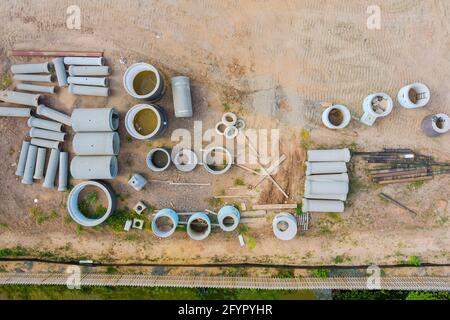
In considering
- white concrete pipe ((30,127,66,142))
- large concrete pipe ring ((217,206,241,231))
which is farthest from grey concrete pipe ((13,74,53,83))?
large concrete pipe ring ((217,206,241,231))

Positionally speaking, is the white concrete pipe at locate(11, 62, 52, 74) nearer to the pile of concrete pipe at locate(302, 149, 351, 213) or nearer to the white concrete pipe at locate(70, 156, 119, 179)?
the white concrete pipe at locate(70, 156, 119, 179)

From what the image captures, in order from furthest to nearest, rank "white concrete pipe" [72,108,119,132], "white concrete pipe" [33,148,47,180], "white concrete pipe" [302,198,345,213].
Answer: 1. "white concrete pipe" [33,148,47,180]
2. "white concrete pipe" [302,198,345,213]
3. "white concrete pipe" [72,108,119,132]

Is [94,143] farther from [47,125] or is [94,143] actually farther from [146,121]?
[47,125]

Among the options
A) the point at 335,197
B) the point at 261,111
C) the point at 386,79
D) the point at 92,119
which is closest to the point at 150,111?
the point at 92,119

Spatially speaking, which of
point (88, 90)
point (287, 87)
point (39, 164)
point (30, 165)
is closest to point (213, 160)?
point (287, 87)

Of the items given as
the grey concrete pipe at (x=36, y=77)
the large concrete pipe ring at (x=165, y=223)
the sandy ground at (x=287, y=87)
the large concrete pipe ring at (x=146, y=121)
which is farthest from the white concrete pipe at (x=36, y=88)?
the large concrete pipe ring at (x=165, y=223)

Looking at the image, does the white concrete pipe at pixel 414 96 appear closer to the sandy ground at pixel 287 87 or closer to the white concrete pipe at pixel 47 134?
the sandy ground at pixel 287 87
